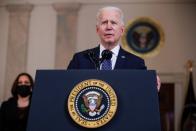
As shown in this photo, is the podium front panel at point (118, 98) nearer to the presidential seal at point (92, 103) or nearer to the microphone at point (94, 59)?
the presidential seal at point (92, 103)

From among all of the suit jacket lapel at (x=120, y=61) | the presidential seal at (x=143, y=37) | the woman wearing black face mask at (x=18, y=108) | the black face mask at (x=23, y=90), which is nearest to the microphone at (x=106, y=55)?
the suit jacket lapel at (x=120, y=61)

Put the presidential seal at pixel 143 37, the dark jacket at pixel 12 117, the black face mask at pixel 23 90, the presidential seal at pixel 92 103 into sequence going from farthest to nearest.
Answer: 1. the presidential seal at pixel 143 37
2. the black face mask at pixel 23 90
3. the dark jacket at pixel 12 117
4. the presidential seal at pixel 92 103

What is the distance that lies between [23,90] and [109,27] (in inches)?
127

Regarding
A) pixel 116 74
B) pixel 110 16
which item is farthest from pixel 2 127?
pixel 116 74

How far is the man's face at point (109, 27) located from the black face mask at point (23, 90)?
312 cm

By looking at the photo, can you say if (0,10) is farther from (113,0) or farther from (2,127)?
(2,127)

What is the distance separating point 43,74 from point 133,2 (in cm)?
980

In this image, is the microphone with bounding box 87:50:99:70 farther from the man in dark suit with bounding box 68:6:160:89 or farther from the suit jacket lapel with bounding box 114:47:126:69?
the suit jacket lapel with bounding box 114:47:126:69

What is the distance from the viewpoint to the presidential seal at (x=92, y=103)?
2.08 m

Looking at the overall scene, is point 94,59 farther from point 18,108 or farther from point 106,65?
point 18,108

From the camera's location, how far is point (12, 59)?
11.9 metres

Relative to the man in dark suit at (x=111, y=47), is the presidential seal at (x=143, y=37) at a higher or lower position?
higher

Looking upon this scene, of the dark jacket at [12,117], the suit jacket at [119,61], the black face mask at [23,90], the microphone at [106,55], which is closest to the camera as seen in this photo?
the microphone at [106,55]


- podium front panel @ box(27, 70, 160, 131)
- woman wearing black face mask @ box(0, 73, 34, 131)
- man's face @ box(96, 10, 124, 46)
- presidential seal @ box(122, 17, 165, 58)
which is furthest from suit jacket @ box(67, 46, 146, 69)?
presidential seal @ box(122, 17, 165, 58)
